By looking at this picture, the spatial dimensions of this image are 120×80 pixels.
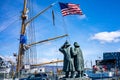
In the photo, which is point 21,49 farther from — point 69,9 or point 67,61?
point 67,61

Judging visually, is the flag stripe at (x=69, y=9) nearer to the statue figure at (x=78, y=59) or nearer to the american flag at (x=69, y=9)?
the american flag at (x=69, y=9)

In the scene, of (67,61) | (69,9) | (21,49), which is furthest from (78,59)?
(21,49)

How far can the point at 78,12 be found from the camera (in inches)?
1201

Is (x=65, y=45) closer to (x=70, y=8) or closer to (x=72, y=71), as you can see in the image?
(x=72, y=71)

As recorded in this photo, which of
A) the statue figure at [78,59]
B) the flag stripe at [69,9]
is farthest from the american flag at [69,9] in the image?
the statue figure at [78,59]

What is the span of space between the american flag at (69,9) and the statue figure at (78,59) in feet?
36.4

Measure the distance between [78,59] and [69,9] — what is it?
491 inches

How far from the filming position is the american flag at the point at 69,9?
98.7ft

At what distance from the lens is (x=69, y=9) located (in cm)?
3050

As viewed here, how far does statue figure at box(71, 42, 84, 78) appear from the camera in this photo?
18.9m

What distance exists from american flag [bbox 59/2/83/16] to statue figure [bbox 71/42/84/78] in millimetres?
11103

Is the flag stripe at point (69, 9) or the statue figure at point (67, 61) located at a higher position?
the flag stripe at point (69, 9)

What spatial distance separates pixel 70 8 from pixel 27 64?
58.5 feet

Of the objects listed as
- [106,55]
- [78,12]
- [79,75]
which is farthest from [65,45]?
[106,55]
